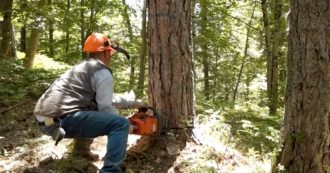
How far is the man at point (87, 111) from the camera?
4.41 metres

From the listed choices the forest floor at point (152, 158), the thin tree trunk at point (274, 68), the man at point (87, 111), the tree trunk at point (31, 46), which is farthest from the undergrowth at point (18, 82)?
the thin tree trunk at point (274, 68)

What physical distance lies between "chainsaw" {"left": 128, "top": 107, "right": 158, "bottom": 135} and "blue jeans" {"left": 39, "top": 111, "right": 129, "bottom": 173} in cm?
42

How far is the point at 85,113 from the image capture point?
175 inches

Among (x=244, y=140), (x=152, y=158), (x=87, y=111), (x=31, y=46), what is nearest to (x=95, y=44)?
(x=87, y=111)

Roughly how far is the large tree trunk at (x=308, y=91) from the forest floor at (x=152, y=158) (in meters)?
0.58

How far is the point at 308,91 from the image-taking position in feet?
13.9

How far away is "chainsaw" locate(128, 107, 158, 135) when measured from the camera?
16.2 feet

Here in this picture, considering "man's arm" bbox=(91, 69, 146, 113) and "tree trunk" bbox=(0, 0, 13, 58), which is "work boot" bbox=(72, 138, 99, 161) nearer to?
"man's arm" bbox=(91, 69, 146, 113)

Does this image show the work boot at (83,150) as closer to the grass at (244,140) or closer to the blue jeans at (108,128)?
the blue jeans at (108,128)

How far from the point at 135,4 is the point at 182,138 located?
12.0 m

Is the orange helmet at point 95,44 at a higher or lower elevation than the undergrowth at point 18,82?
higher

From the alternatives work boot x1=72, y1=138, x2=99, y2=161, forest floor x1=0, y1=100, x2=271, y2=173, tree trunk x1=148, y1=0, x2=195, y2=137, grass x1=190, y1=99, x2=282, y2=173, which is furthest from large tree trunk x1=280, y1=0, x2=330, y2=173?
work boot x1=72, y1=138, x2=99, y2=161

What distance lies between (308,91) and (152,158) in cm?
213

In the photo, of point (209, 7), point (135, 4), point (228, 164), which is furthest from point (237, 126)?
point (135, 4)
